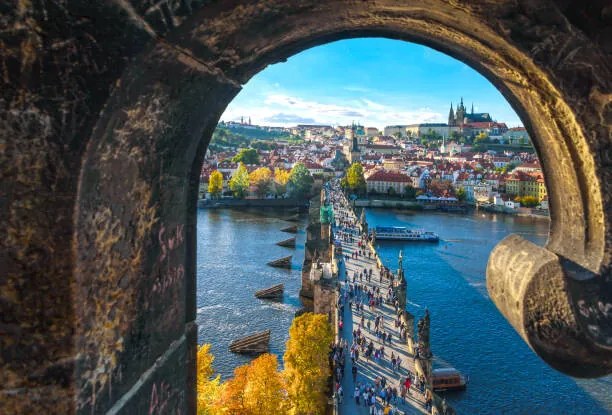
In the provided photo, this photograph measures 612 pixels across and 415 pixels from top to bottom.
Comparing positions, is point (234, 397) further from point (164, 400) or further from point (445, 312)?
point (445, 312)

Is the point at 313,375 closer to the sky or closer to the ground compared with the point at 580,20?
closer to the ground

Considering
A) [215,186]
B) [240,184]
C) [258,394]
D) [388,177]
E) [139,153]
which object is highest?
[139,153]

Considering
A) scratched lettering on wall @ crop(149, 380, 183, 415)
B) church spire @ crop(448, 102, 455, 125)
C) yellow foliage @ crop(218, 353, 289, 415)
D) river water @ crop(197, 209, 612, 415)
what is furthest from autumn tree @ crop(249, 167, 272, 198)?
church spire @ crop(448, 102, 455, 125)

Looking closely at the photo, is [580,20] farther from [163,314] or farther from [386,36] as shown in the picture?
[163,314]

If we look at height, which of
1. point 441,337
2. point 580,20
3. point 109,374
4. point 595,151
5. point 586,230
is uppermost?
point 580,20

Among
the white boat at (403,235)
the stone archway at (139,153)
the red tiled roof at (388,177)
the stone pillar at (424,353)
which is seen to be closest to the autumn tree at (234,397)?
the stone pillar at (424,353)

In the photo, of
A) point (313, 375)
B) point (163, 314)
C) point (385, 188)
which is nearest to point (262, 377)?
point (313, 375)

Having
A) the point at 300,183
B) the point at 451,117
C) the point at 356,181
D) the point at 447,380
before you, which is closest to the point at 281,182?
the point at 300,183
